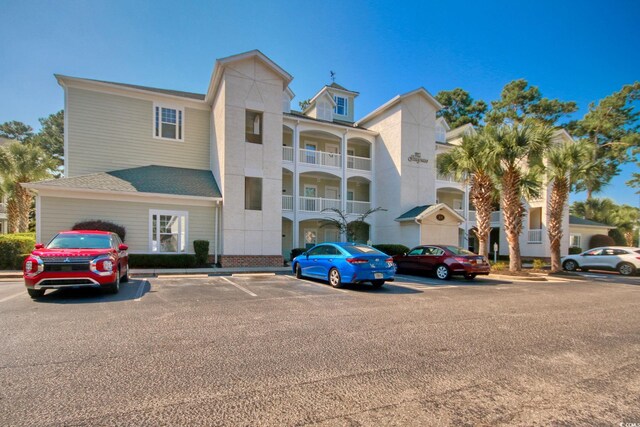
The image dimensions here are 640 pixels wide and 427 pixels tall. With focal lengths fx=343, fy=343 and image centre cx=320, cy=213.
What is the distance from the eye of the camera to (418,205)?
24.1m

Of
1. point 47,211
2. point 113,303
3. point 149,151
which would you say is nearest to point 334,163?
point 149,151

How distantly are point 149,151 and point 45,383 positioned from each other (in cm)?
1749

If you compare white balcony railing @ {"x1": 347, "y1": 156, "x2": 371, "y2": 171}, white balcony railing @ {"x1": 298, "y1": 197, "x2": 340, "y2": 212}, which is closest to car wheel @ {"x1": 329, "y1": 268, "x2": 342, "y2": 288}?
white balcony railing @ {"x1": 298, "y1": 197, "x2": 340, "y2": 212}

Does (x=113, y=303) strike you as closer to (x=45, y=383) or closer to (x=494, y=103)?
(x=45, y=383)

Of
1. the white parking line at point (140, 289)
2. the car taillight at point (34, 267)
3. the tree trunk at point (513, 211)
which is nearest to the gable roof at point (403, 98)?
the tree trunk at point (513, 211)

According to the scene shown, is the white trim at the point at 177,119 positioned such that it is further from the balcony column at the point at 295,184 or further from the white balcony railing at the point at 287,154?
the balcony column at the point at 295,184

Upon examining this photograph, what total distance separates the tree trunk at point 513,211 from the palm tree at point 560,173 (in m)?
2.37

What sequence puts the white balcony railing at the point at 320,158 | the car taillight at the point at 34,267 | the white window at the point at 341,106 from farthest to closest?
the white window at the point at 341,106, the white balcony railing at the point at 320,158, the car taillight at the point at 34,267

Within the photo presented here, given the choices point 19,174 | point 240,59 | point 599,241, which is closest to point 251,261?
point 240,59

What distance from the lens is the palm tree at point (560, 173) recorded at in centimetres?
1720

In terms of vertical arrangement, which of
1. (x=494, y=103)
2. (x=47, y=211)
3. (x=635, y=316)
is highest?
(x=494, y=103)

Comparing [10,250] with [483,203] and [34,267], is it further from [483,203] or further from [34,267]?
[483,203]

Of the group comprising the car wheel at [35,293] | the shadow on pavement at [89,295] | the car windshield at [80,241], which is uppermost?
the car windshield at [80,241]

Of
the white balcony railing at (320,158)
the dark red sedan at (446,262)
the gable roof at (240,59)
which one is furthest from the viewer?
the white balcony railing at (320,158)
